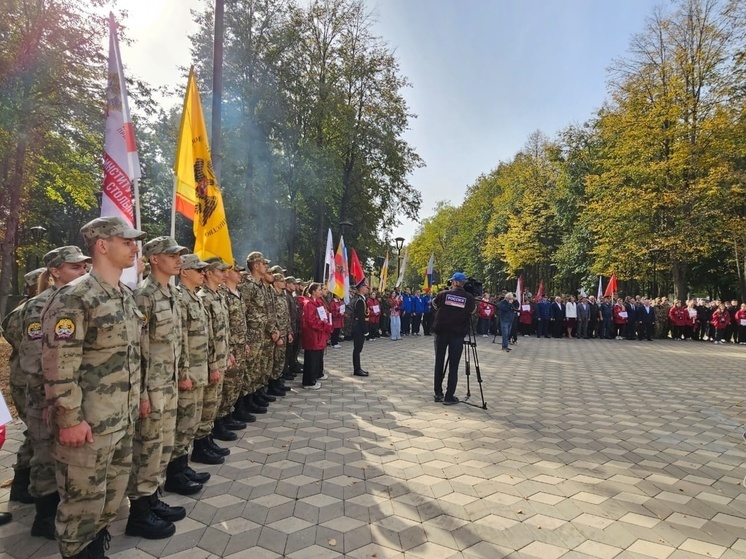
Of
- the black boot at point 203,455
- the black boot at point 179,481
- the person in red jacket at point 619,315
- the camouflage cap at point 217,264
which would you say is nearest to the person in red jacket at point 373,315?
the person in red jacket at point 619,315

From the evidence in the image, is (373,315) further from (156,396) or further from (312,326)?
(156,396)

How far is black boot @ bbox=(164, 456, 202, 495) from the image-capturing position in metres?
3.99

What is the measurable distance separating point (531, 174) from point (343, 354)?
1225 inches

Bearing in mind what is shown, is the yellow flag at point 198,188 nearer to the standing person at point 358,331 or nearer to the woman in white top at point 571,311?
the standing person at point 358,331

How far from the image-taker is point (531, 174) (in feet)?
128

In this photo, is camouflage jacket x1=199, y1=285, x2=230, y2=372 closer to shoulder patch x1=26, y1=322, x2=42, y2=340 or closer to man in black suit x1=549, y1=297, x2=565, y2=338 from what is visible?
shoulder patch x1=26, y1=322, x2=42, y2=340

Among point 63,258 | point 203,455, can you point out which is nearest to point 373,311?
point 203,455

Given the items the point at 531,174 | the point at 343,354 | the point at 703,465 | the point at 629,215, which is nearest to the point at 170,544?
the point at 703,465

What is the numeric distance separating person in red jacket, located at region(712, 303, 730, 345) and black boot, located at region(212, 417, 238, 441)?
2159 cm

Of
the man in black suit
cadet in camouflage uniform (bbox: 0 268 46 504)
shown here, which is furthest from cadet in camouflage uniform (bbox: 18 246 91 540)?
the man in black suit

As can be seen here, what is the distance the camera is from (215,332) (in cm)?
468

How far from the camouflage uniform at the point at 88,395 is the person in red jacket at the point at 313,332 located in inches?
219

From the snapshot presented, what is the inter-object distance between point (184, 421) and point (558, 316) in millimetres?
20457

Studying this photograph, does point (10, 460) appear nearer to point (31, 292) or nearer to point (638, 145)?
point (31, 292)
